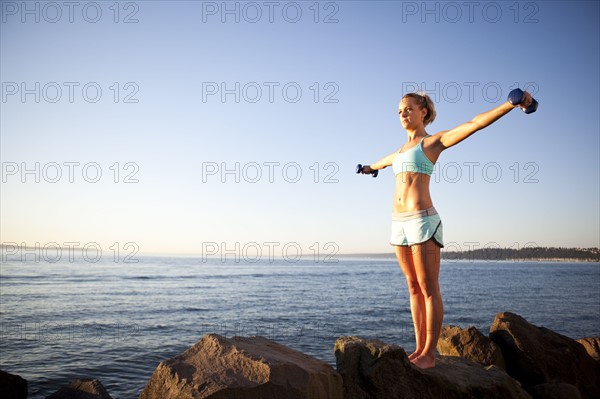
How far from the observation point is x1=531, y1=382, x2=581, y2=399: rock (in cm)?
533

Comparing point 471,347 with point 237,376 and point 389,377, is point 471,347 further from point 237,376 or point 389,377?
point 237,376

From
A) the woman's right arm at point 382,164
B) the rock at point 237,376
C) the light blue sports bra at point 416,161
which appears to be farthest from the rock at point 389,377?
the woman's right arm at point 382,164

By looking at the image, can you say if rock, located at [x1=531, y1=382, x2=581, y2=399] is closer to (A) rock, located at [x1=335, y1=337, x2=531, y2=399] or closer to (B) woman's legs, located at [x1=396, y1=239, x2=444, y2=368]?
(A) rock, located at [x1=335, y1=337, x2=531, y2=399]

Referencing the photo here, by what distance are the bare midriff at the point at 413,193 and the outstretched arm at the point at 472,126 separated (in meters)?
0.36

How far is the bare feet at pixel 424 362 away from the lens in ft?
12.8

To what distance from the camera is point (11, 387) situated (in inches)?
244

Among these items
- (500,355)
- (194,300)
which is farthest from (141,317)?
(500,355)

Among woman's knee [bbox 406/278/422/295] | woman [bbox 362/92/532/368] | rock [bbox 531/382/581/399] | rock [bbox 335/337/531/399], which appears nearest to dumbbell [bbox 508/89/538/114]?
woman [bbox 362/92/532/368]

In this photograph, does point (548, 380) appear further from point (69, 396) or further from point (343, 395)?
point (69, 396)

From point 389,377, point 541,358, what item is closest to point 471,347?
point 541,358

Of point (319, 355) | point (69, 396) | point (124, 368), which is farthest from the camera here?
point (319, 355)

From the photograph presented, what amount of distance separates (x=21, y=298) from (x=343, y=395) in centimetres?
2573

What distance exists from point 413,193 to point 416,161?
32 cm

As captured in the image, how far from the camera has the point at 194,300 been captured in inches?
1004
